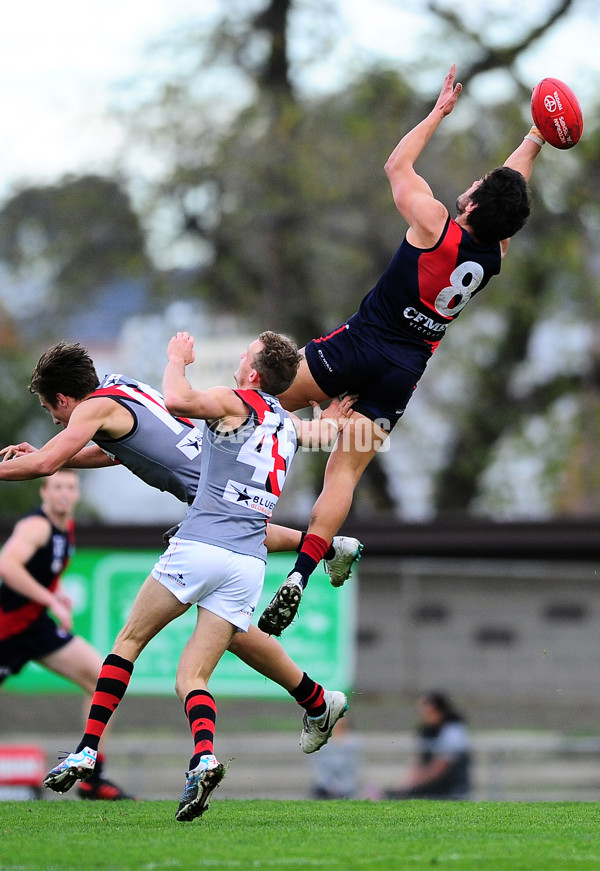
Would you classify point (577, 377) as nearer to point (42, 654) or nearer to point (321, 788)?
point (321, 788)

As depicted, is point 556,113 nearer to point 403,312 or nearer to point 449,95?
point 449,95

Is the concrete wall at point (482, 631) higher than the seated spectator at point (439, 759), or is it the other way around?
the concrete wall at point (482, 631)

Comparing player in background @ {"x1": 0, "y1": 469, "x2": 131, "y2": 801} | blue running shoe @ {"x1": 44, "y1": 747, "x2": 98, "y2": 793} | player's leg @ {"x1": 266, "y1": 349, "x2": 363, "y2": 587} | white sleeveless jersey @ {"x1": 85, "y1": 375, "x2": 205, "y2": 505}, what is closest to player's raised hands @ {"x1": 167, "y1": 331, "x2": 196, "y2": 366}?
white sleeveless jersey @ {"x1": 85, "y1": 375, "x2": 205, "y2": 505}

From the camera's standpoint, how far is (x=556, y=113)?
696cm

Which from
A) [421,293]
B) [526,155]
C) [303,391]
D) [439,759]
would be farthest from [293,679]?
[439,759]

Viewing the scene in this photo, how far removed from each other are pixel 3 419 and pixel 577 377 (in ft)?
40.6

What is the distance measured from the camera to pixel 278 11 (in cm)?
2027

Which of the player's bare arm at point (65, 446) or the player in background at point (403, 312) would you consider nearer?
the player's bare arm at point (65, 446)

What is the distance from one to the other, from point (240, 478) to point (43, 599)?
115 inches

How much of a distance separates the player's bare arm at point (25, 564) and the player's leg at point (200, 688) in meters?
2.60

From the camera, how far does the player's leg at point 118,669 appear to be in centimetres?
605

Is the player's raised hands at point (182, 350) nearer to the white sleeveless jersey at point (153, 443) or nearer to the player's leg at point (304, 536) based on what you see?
the white sleeveless jersey at point (153, 443)

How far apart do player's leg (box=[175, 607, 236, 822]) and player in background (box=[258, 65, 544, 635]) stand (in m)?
0.40

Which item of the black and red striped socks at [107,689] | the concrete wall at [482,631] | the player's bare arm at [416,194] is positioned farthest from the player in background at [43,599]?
the concrete wall at [482,631]
